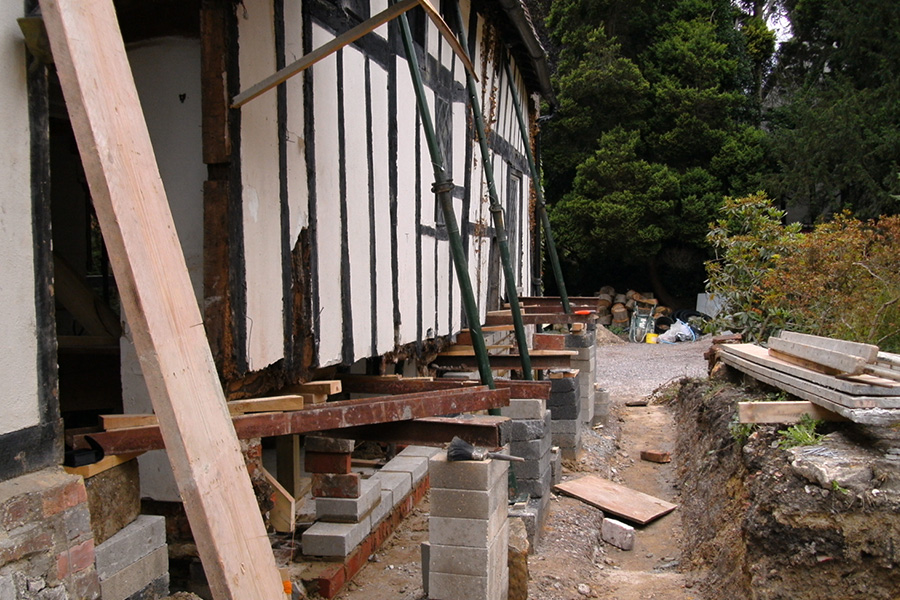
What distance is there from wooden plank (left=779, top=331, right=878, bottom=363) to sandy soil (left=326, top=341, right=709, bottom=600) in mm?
2106

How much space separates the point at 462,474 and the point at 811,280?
21.6ft

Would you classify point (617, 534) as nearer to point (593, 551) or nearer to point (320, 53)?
point (593, 551)

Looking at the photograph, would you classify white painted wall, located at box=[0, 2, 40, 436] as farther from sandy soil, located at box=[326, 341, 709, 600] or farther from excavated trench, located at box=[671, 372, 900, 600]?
excavated trench, located at box=[671, 372, 900, 600]

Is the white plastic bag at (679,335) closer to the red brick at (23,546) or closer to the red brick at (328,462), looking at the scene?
the red brick at (328,462)

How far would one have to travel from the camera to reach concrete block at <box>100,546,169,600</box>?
113 inches

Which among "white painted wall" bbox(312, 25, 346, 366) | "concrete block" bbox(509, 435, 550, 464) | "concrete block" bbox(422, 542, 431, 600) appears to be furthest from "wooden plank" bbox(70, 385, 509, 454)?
"concrete block" bbox(509, 435, 550, 464)

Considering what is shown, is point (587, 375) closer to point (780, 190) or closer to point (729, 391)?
point (729, 391)

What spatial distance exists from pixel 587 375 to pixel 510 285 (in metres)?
4.58

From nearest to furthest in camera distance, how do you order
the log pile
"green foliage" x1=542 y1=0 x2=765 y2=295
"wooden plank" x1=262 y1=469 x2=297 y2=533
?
1. "wooden plank" x1=262 y1=469 x2=297 y2=533
2. "green foliage" x1=542 y1=0 x2=765 y2=295
3. the log pile

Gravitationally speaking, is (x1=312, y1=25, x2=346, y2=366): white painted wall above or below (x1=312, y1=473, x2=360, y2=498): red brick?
above

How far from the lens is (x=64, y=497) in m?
2.53

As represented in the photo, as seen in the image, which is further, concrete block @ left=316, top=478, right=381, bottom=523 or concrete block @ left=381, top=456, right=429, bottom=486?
concrete block @ left=381, top=456, right=429, bottom=486

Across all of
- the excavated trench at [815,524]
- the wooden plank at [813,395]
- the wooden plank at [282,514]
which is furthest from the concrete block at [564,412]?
the wooden plank at [282,514]

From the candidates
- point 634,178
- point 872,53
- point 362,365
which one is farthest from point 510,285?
point 872,53
